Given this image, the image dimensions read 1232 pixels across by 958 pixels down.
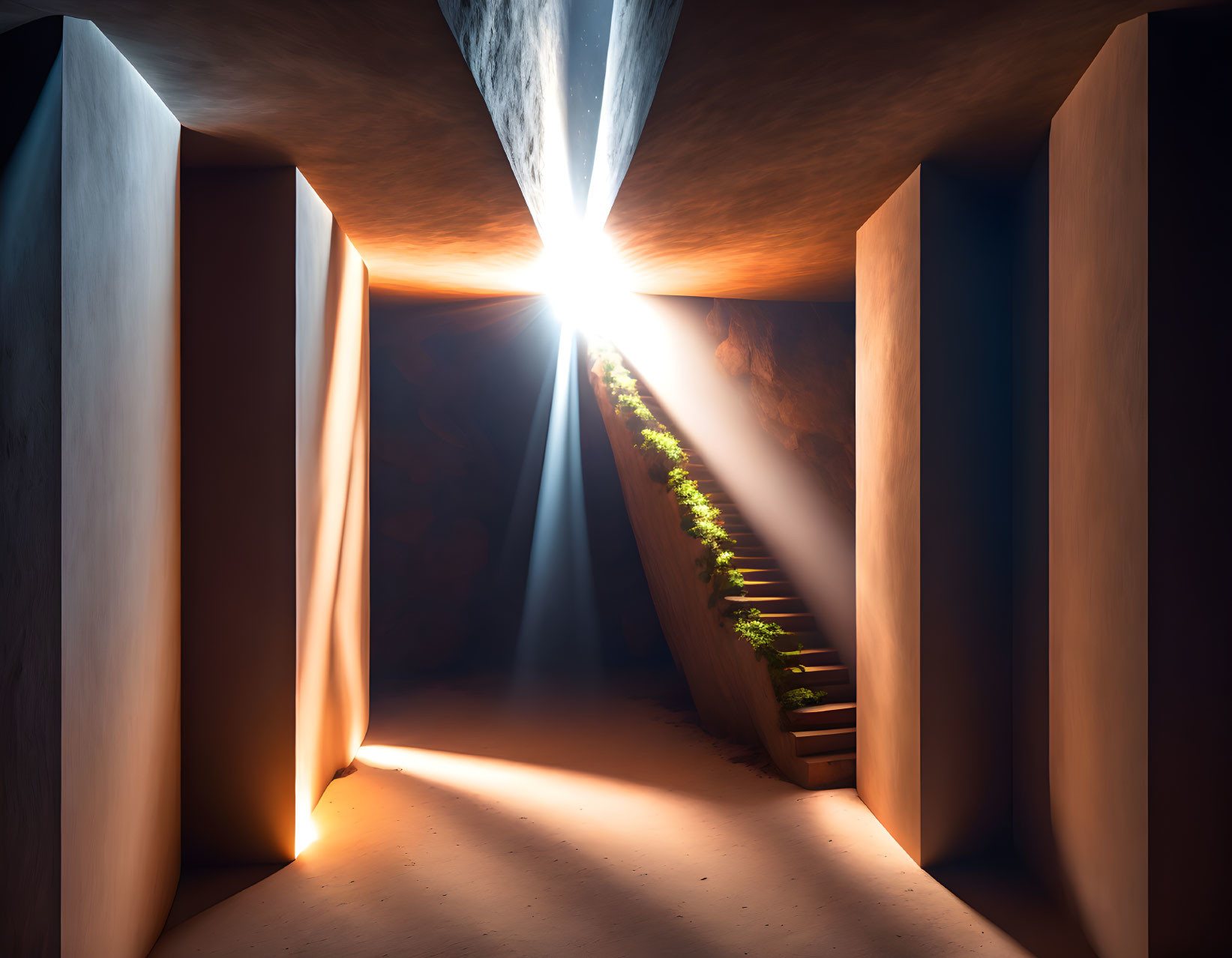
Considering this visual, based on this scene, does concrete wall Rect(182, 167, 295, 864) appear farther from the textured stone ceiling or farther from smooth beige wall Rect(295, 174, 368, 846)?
the textured stone ceiling

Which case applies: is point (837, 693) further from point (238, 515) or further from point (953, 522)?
point (238, 515)

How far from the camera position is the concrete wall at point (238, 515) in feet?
17.6

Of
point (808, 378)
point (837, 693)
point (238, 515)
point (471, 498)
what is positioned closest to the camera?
point (238, 515)

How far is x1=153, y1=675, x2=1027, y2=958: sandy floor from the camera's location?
4.44 metres

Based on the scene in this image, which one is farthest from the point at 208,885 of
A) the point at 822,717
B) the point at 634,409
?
the point at 634,409

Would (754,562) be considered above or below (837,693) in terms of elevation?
above

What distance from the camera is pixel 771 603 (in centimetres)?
902

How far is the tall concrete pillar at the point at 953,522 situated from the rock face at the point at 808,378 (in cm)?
569

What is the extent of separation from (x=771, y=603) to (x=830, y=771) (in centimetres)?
226

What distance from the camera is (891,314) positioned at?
6.00 metres

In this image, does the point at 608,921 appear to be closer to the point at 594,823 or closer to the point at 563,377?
the point at 594,823

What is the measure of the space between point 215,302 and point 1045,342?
575 cm

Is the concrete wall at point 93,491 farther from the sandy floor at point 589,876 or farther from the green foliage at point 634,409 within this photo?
the green foliage at point 634,409
